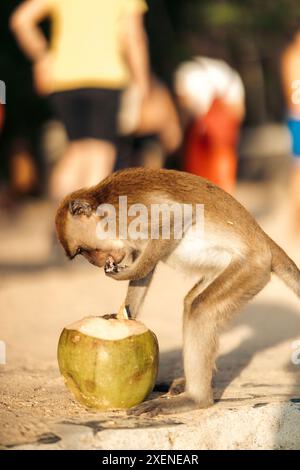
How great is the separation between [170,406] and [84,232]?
822mm

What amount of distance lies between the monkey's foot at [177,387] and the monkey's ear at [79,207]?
870 mm

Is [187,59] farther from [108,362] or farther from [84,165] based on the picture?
[108,362]

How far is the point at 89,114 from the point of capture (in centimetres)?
709

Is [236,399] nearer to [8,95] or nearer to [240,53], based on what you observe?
[8,95]

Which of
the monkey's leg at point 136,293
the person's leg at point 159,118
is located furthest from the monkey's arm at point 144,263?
the person's leg at point 159,118

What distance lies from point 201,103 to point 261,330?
4.73 meters

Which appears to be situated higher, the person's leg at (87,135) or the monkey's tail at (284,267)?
the person's leg at (87,135)

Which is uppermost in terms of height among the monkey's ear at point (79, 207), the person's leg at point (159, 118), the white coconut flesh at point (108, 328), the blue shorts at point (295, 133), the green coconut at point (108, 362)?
the person's leg at point (159, 118)

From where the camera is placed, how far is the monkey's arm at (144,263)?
3.77 m

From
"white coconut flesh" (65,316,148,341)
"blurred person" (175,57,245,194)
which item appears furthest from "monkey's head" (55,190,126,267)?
"blurred person" (175,57,245,194)

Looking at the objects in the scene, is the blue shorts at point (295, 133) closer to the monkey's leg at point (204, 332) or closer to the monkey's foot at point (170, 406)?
the monkey's leg at point (204, 332)

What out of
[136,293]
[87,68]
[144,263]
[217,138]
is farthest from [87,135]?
[144,263]

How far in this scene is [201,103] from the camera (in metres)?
9.93

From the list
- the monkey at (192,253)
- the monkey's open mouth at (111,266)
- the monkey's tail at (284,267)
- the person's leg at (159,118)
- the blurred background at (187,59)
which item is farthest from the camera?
the blurred background at (187,59)
